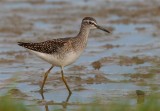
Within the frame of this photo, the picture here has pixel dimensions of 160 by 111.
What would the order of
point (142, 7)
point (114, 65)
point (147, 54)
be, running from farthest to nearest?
point (142, 7)
point (147, 54)
point (114, 65)

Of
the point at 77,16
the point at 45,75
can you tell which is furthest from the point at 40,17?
the point at 45,75

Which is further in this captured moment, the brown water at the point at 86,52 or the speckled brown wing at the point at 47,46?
the speckled brown wing at the point at 47,46

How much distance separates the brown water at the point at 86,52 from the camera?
11.3m

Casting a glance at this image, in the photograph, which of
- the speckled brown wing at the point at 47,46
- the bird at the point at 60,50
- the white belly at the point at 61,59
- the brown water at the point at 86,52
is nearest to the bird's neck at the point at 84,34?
the bird at the point at 60,50

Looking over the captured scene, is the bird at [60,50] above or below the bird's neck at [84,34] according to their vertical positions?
below

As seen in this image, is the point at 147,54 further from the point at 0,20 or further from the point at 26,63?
the point at 0,20

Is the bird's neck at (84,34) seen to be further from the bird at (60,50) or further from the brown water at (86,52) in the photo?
the brown water at (86,52)

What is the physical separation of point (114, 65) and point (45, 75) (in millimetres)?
2175

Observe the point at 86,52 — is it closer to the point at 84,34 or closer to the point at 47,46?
the point at 84,34

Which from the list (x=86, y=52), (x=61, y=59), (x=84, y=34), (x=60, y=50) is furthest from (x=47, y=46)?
(x=86, y=52)

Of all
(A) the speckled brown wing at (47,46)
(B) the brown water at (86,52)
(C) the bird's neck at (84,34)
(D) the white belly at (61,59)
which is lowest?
(B) the brown water at (86,52)

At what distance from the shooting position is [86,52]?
15.0 metres

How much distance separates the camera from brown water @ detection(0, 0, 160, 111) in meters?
11.3

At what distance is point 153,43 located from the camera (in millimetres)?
15516
